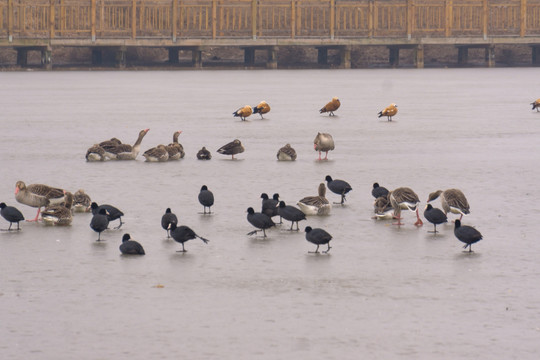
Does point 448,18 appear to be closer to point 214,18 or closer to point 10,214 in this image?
point 214,18

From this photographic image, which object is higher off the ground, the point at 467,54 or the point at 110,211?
the point at 467,54

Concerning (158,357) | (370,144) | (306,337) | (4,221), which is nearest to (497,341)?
(306,337)

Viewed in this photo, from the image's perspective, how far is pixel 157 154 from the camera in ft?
61.5

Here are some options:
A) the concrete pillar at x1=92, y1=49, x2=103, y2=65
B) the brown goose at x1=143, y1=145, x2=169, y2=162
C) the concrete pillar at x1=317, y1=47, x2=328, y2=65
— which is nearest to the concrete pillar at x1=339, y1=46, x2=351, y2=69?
the concrete pillar at x1=317, y1=47, x2=328, y2=65

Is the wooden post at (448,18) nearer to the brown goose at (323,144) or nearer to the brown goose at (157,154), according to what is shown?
the brown goose at (323,144)

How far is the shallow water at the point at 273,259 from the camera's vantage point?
834 centimetres

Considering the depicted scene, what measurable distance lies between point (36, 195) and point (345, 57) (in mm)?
44500

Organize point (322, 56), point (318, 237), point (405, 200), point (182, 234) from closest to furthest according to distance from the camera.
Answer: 1. point (318, 237)
2. point (182, 234)
3. point (405, 200)
4. point (322, 56)

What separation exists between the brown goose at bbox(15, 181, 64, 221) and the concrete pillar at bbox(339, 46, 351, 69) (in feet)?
143

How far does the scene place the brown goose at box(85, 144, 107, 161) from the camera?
18.7 meters

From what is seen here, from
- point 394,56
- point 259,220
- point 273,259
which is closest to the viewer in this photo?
point 273,259

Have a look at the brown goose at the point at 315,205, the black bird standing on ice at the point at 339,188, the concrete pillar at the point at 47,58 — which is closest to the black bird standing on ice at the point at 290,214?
the brown goose at the point at 315,205

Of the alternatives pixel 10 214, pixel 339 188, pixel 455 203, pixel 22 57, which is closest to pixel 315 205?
pixel 339 188

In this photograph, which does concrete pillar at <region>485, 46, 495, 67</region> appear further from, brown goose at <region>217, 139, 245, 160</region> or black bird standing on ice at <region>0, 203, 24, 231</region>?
black bird standing on ice at <region>0, 203, 24, 231</region>
